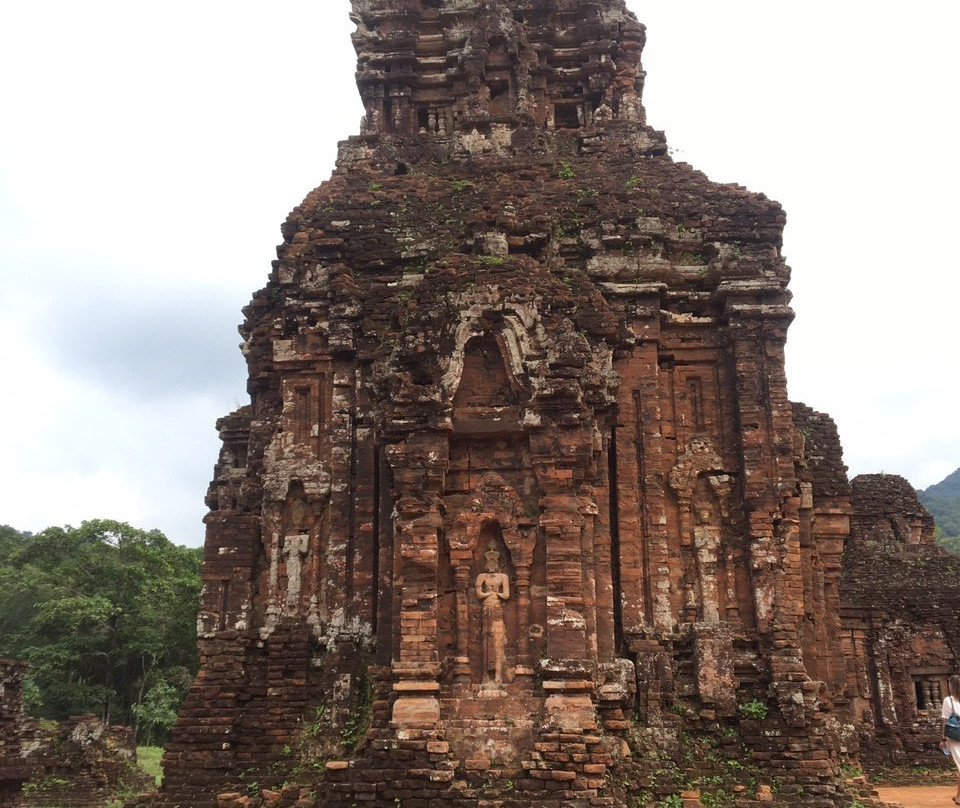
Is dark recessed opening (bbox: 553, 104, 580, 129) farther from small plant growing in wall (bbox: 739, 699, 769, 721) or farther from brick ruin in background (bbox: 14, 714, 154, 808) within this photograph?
brick ruin in background (bbox: 14, 714, 154, 808)

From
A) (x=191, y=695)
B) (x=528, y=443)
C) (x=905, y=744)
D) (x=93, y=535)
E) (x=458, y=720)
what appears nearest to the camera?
(x=458, y=720)

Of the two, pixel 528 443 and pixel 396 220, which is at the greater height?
pixel 396 220

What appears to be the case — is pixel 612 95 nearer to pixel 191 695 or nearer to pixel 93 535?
pixel 191 695

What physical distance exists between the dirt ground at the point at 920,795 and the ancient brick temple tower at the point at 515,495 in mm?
4663

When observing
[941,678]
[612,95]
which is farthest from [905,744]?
[612,95]

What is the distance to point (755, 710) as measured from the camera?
11.4m

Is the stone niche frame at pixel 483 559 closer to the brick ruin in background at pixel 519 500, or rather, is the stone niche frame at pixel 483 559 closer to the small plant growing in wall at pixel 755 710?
the brick ruin in background at pixel 519 500

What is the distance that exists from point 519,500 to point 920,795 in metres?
13.0

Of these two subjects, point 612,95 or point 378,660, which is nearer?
point 378,660

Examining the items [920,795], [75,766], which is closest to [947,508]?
[920,795]

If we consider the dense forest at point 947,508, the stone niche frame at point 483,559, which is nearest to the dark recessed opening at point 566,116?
the stone niche frame at point 483,559

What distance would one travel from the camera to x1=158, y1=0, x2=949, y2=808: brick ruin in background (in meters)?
10.2

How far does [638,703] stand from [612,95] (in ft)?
35.3

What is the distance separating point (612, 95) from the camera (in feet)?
56.0
